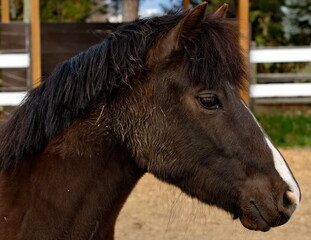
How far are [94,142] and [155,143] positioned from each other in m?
0.27

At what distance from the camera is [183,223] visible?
564 centimetres

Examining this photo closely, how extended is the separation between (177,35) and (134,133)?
461 millimetres

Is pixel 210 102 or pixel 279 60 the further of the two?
pixel 279 60

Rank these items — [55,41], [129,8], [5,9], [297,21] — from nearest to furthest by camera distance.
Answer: [55,41] → [5,9] → [129,8] → [297,21]

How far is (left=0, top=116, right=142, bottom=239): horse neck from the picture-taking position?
8.96 feet

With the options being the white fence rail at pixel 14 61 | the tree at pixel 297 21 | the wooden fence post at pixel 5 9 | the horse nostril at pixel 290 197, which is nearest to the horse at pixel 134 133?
the horse nostril at pixel 290 197

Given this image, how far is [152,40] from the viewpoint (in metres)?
2.77

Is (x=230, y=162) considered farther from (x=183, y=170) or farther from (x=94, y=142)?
(x=94, y=142)

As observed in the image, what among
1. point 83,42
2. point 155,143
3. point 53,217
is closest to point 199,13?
point 155,143

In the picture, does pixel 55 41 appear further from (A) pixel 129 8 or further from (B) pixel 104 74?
(B) pixel 104 74

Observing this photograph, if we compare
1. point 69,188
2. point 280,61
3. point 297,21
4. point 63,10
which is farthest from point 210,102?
point 63,10

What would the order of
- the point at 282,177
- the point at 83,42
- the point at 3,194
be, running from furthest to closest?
the point at 83,42, the point at 3,194, the point at 282,177

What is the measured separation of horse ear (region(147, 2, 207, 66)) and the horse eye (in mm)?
251

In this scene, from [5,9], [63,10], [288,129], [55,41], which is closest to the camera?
[288,129]
